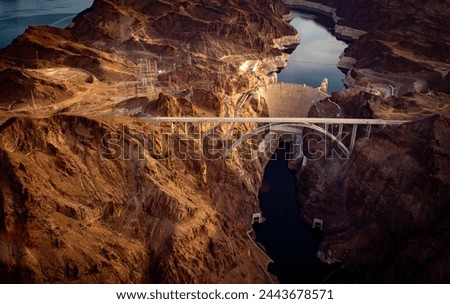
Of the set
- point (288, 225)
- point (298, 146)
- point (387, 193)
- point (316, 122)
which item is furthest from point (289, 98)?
point (387, 193)

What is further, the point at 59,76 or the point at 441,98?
the point at 59,76

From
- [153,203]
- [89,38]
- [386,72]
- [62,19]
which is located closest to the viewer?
[153,203]

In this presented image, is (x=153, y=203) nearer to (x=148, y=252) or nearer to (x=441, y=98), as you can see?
(x=148, y=252)

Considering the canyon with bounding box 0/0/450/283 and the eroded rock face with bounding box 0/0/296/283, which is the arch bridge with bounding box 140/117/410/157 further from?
the canyon with bounding box 0/0/450/283

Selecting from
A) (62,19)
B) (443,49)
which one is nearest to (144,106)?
(443,49)

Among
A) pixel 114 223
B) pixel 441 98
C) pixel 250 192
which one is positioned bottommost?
pixel 250 192
